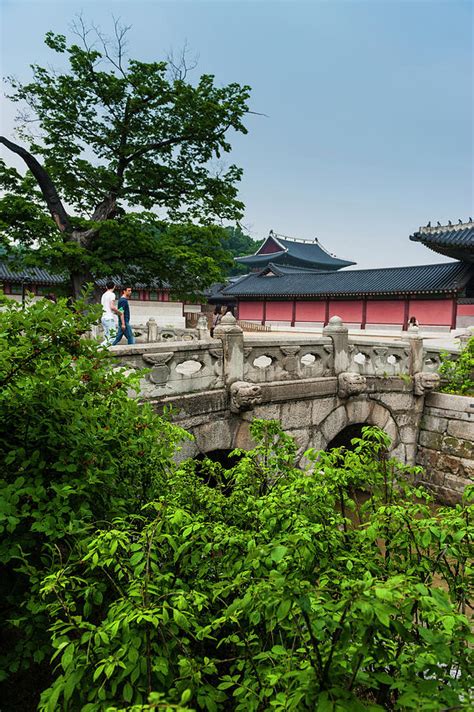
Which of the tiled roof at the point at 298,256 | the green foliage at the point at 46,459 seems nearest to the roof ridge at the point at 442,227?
the green foliage at the point at 46,459

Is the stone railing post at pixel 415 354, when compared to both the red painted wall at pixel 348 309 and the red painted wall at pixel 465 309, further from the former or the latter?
the red painted wall at pixel 348 309

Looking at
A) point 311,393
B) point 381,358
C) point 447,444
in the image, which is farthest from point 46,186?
point 447,444

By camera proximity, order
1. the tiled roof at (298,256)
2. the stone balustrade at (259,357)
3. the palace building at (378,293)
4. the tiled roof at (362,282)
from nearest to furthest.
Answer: the stone balustrade at (259,357) < the palace building at (378,293) < the tiled roof at (362,282) < the tiled roof at (298,256)

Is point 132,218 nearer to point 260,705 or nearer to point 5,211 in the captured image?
point 5,211

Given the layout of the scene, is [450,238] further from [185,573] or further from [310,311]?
[185,573]

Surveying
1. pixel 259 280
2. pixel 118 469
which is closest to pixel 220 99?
pixel 118 469

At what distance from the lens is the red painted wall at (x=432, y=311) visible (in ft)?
74.9

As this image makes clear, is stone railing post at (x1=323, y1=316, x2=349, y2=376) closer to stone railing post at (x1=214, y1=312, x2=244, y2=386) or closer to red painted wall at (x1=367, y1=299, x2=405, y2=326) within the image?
stone railing post at (x1=214, y1=312, x2=244, y2=386)

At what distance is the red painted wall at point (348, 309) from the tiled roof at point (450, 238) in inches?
279

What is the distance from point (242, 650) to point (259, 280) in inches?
1401

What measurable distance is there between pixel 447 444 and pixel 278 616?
950 cm

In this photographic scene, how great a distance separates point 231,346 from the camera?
6.61 metres

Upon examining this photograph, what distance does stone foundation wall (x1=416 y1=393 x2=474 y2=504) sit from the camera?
374 inches

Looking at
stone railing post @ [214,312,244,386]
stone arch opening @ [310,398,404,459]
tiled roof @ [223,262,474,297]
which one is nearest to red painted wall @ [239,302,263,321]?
tiled roof @ [223,262,474,297]
